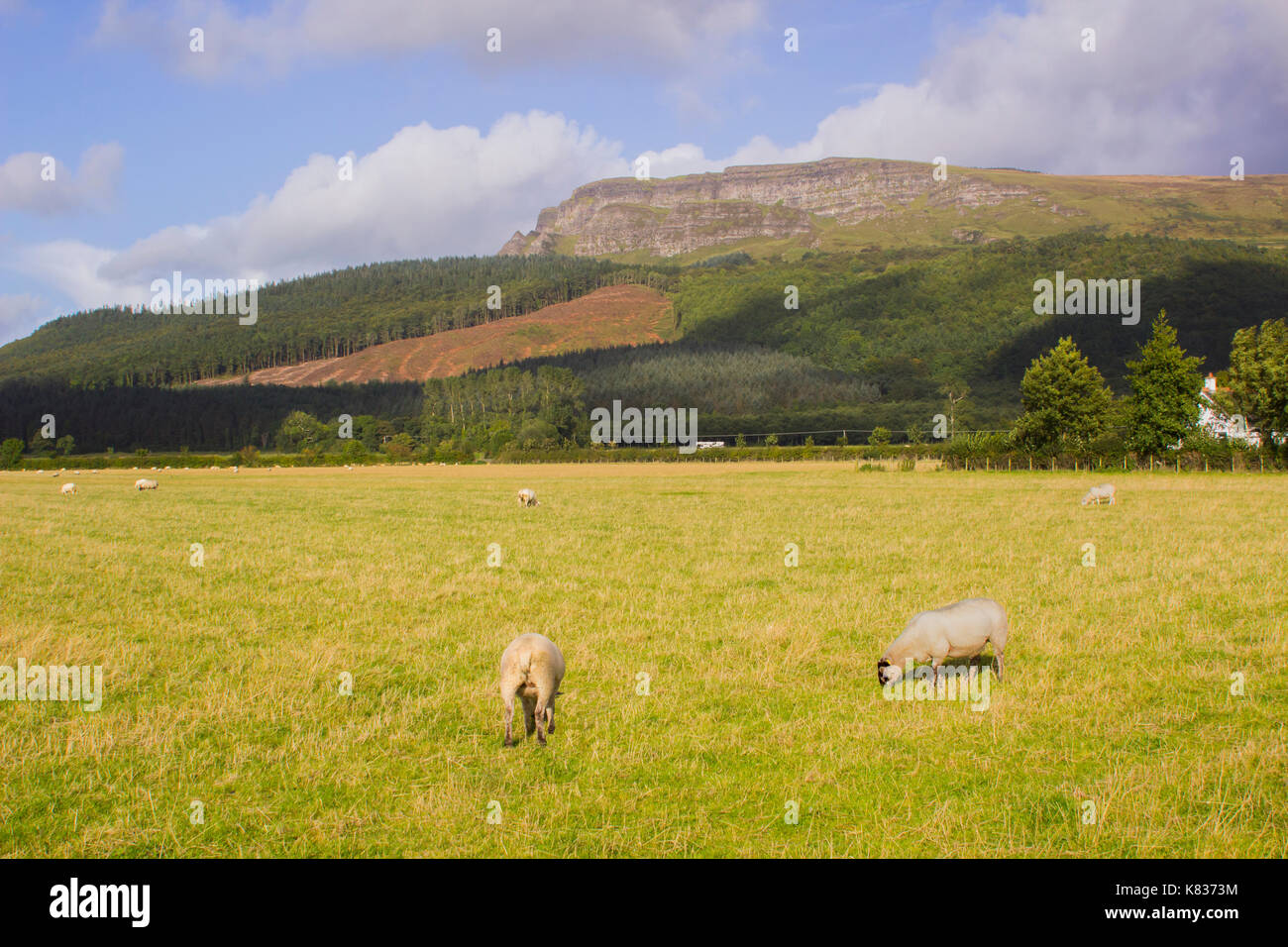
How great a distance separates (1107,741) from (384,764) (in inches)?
319

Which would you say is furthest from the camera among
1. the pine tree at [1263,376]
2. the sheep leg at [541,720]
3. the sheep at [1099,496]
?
the pine tree at [1263,376]

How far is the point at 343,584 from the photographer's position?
65.6 ft

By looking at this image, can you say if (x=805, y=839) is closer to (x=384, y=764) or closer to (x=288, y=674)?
(x=384, y=764)

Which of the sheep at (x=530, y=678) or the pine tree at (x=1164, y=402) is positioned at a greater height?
the pine tree at (x=1164, y=402)

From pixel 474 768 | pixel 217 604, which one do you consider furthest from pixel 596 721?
pixel 217 604

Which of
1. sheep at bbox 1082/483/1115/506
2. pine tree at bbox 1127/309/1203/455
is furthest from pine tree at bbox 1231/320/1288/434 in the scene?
sheep at bbox 1082/483/1115/506

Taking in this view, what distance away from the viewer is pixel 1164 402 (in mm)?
75125

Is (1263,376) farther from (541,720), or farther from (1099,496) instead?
(541,720)

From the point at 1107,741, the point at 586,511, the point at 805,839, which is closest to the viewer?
the point at 805,839

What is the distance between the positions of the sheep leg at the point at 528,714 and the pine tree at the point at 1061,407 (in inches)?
3103

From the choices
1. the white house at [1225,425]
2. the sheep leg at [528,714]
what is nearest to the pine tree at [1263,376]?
the white house at [1225,425]

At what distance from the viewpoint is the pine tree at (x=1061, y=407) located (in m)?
A: 79.2

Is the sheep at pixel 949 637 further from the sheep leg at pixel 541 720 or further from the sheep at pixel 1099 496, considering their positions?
the sheep at pixel 1099 496
